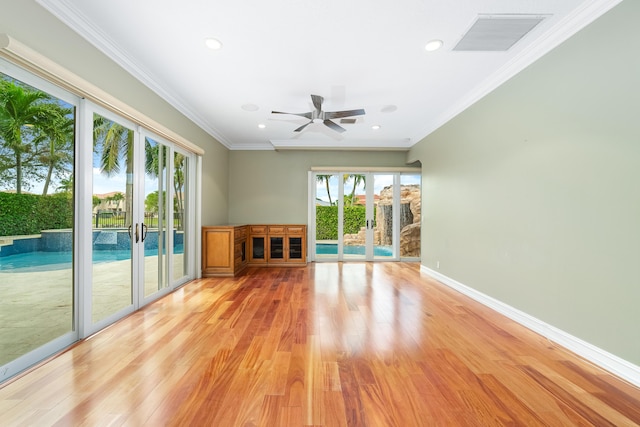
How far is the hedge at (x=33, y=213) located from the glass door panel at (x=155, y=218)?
101cm

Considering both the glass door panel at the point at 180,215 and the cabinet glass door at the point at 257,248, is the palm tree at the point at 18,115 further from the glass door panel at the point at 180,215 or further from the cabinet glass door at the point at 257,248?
the cabinet glass door at the point at 257,248

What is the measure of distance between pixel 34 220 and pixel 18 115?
77cm

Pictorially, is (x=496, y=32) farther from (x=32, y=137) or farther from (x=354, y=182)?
(x=354, y=182)

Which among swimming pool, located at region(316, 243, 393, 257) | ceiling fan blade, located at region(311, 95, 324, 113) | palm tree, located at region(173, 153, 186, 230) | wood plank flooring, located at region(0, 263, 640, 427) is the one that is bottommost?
wood plank flooring, located at region(0, 263, 640, 427)

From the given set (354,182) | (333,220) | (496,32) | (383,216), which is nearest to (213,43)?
(496,32)

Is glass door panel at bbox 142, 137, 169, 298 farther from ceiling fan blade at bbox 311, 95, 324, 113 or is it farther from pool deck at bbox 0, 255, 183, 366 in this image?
ceiling fan blade at bbox 311, 95, 324, 113

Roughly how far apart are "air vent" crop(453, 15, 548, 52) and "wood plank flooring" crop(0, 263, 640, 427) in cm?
286

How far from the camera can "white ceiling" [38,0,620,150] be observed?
211cm

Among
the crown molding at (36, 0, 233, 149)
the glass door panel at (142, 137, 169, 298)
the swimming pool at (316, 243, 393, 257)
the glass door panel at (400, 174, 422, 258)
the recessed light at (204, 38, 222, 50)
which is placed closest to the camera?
the crown molding at (36, 0, 233, 149)

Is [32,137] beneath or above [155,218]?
above

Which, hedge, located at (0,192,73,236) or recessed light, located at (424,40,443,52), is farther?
recessed light, located at (424,40,443,52)

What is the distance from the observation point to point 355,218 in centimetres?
638

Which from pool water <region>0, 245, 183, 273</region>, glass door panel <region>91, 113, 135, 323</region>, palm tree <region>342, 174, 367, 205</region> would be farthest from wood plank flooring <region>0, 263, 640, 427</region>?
palm tree <region>342, 174, 367, 205</region>

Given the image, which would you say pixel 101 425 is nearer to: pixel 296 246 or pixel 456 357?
pixel 456 357
